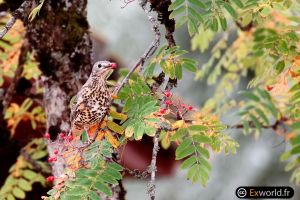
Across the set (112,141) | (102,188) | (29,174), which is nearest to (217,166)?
(29,174)

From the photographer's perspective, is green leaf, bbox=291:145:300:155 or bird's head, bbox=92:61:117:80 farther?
bird's head, bbox=92:61:117:80

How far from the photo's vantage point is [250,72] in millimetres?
5586

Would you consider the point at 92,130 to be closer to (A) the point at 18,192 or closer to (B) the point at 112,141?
(B) the point at 112,141

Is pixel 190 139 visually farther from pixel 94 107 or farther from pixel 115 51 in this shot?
pixel 115 51

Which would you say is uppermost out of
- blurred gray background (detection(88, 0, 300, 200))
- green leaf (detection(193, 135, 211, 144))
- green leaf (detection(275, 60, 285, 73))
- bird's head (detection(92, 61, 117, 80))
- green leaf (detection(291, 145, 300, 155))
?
blurred gray background (detection(88, 0, 300, 200))

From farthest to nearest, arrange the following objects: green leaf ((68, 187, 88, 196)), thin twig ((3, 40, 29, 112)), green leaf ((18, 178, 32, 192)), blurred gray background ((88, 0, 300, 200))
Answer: blurred gray background ((88, 0, 300, 200)) < green leaf ((18, 178, 32, 192)) < thin twig ((3, 40, 29, 112)) < green leaf ((68, 187, 88, 196))

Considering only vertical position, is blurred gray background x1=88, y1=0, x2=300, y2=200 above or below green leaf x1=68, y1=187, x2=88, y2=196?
above

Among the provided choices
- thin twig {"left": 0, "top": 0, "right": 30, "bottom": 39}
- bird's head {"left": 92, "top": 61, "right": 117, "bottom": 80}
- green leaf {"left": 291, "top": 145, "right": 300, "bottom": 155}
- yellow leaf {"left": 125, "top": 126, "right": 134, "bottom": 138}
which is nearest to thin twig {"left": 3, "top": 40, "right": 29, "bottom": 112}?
thin twig {"left": 0, "top": 0, "right": 30, "bottom": 39}

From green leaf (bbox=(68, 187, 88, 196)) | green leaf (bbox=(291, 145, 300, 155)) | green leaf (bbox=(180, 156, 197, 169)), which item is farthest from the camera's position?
green leaf (bbox=(180, 156, 197, 169))

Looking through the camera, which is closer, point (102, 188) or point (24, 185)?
point (102, 188)

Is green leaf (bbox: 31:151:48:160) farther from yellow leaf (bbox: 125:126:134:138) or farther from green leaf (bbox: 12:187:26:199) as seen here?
yellow leaf (bbox: 125:126:134:138)

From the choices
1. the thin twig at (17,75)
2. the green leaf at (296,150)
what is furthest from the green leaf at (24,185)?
the green leaf at (296,150)

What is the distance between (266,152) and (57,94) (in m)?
2.88

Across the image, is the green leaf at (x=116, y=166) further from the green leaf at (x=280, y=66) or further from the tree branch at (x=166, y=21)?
the green leaf at (x=280, y=66)
